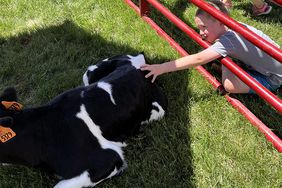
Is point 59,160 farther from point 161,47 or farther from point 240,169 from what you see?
point 161,47

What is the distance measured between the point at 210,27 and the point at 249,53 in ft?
1.19

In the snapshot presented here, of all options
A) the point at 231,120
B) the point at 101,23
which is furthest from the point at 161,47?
the point at 231,120

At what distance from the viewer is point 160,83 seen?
141 inches

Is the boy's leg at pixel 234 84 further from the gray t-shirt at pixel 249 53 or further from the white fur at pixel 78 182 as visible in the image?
the white fur at pixel 78 182

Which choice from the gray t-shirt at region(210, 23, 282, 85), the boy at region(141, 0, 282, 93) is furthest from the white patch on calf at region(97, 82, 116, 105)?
the gray t-shirt at region(210, 23, 282, 85)

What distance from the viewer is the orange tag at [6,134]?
2.55m

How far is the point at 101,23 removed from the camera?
4.51 meters

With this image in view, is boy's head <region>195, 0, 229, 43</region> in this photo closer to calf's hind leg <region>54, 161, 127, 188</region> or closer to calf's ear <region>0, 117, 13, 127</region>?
calf's hind leg <region>54, 161, 127, 188</region>

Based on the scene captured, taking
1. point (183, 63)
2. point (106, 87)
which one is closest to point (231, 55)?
point (183, 63)

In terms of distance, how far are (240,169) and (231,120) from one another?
1.60 ft

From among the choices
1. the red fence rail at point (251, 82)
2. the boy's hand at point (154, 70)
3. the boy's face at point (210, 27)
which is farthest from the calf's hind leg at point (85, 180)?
the boy's face at point (210, 27)

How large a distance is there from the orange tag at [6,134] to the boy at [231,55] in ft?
3.52

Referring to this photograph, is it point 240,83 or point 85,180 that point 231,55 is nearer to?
point 240,83

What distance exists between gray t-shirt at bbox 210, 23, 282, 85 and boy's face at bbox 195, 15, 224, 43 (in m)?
0.10
